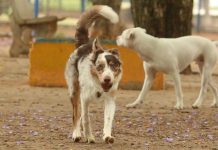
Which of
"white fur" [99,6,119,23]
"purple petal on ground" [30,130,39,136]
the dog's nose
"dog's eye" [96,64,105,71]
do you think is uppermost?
"white fur" [99,6,119,23]

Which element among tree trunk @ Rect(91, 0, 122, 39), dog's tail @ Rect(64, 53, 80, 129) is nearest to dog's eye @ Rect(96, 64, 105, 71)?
dog's tail @ Rect(64, 53, 80, 129)

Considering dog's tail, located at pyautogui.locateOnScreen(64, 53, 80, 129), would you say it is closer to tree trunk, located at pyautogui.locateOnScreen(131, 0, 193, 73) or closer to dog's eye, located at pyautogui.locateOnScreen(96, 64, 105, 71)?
dog's eye, located at pyautogui.locateOnScreen(96, 64, 105, 71)

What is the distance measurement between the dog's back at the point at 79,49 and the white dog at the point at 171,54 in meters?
2.48

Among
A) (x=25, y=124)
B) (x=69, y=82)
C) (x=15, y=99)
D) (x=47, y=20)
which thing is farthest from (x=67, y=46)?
(x=47, y=20)

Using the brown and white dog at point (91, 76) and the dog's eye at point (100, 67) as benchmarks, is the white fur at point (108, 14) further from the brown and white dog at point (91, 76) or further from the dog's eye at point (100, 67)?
the dog's eye at point (100, 67)

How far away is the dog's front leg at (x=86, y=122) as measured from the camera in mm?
8000

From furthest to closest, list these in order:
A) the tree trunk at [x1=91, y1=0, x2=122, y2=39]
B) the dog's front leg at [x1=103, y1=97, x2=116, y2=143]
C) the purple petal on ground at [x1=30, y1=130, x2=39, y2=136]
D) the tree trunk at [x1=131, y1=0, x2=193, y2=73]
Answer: the tree trunk at [x1=91, y1=0, x2=122, y2=39] < the tree trunk at [x1=131, y1=0, x2=193, y2=73] < the purple petal on ground at [x1=30, y1=130, x2=39, y2=136] < the dog's front leg at [x1=103, y1=97, x2=116, y2=143]

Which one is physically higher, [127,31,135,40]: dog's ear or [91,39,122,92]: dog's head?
[91,39,122,92]: dog's head

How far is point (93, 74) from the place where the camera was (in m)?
7.79

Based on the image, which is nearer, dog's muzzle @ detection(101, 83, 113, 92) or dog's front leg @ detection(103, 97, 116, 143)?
dog's muzzle @ detection(101, 83, 113, 92)

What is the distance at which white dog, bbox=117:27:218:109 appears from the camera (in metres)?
11.4

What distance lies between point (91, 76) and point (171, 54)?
12.8 ft

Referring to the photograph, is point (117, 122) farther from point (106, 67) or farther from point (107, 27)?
point (107, 27)

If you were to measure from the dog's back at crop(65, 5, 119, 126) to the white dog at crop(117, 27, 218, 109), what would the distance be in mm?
2476
